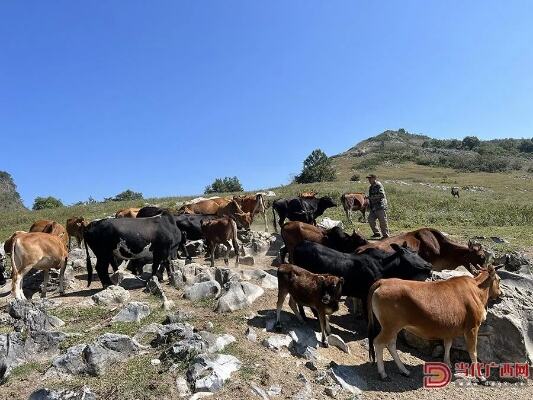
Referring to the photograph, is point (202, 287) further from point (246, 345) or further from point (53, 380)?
point (53, 380)

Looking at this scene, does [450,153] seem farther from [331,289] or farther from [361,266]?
[331,289]

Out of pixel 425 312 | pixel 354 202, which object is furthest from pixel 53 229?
pixel 354 202

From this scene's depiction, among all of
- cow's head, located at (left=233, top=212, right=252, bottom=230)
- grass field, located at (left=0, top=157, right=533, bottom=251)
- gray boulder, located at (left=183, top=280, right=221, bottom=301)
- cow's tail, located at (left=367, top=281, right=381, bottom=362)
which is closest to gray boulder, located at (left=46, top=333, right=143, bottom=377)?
gray boulder, located at (left=183, top=280, right=221, bottom=301)

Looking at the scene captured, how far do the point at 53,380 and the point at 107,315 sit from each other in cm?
250

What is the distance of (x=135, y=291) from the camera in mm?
11359

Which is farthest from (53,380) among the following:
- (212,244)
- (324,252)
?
(212,244)

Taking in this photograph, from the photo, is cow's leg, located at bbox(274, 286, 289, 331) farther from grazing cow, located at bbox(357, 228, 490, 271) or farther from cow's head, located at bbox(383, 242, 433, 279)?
grazing cow, located at bbox(357, 228, 490, 271)

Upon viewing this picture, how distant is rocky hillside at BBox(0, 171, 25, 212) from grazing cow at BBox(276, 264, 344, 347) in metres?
65.2

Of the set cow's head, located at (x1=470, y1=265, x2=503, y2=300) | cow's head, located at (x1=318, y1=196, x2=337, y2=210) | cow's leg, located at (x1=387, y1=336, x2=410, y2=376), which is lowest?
cow's leg, located at (x1=387, y1=336, x2=410, y2=376)

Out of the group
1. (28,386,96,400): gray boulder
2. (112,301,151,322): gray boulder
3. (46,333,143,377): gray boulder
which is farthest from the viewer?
(112,301,151,322): gray boulder

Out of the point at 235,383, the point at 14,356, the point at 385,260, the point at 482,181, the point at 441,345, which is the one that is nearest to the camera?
the point at 235,383

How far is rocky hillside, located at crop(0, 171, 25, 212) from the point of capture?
240 ft

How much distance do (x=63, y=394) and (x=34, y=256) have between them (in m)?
5.15

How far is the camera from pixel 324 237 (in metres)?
12.6
